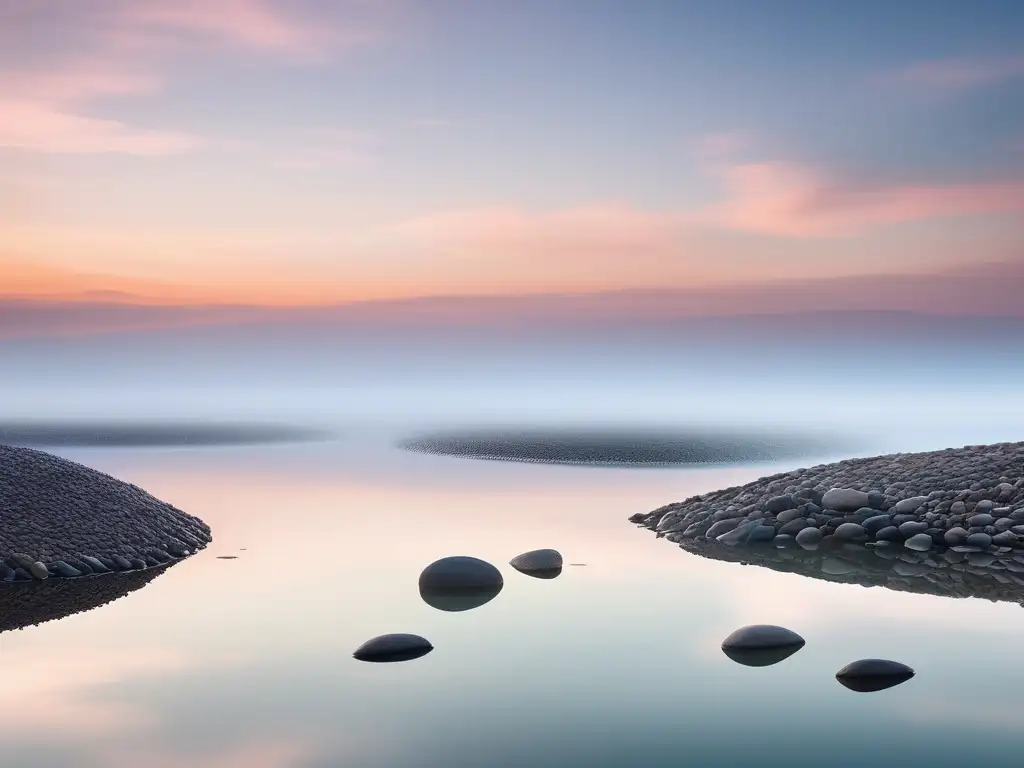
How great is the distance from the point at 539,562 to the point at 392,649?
24.7ft

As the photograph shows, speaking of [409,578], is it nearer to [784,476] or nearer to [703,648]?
[703,648]

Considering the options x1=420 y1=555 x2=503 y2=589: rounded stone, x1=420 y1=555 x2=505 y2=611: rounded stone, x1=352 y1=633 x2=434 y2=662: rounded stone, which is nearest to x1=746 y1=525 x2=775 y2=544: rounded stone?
x1=420 y1=555 x2=505 y2=611: rounded stone

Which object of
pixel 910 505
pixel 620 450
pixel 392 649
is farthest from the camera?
pixel 620 450

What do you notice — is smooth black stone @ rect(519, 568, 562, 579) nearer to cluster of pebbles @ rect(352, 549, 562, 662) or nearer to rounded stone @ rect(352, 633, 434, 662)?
cluster of pebbles @ rect(352, 549, 562, 662)

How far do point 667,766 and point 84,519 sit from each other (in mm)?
15943

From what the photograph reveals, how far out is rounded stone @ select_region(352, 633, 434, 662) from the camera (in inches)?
493

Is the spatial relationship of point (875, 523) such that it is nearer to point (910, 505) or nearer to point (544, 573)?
point (910, 505)

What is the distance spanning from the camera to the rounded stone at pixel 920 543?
21.9 m

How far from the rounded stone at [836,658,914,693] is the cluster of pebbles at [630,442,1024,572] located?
30.3 feet

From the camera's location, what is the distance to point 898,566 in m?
20.1

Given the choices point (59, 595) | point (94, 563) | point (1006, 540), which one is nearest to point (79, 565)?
point (94, 563)

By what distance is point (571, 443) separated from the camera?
71.8m

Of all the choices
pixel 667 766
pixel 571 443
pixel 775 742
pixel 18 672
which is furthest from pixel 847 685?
pixel 571 443

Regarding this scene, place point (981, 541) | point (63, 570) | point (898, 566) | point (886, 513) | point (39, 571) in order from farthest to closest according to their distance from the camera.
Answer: point (886, 513)
point (981, 541)
point (898, 566)
point (63, 570)
point (39, 571)
